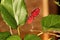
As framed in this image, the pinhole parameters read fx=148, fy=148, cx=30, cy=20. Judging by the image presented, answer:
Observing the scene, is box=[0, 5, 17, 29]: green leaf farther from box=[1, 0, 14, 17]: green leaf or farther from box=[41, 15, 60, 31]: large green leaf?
box=[41, 15, 60, 31]: large green leaf

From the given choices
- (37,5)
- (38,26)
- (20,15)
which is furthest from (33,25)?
(20,15)

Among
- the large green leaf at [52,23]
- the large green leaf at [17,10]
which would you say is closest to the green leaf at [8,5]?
the large green leaf at [17,10]

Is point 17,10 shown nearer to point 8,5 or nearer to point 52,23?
point 8,5

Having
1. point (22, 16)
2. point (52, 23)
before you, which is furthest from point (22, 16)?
point (52, 23)

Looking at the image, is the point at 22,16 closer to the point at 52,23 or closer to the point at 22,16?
the point at 22,16

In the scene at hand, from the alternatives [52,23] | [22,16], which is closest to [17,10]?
[22,16]

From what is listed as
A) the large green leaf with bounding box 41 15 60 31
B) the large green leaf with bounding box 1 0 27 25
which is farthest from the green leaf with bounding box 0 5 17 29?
the large green leaf with bounding box 41 15 60 31

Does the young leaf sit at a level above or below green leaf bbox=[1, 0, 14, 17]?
below

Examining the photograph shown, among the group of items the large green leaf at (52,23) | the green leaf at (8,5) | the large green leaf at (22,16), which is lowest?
the large green leaf at (52,23)

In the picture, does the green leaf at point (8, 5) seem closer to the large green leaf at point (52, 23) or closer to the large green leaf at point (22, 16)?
the large green leaf at point (22, 16)

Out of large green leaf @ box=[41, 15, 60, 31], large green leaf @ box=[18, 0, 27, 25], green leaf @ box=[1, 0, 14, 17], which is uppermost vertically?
green leaf @ box=[1, 0, 14, 17]

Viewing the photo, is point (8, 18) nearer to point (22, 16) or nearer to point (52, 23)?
point (22, 16)

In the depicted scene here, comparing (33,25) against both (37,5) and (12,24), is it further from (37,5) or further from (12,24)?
(12,24)
